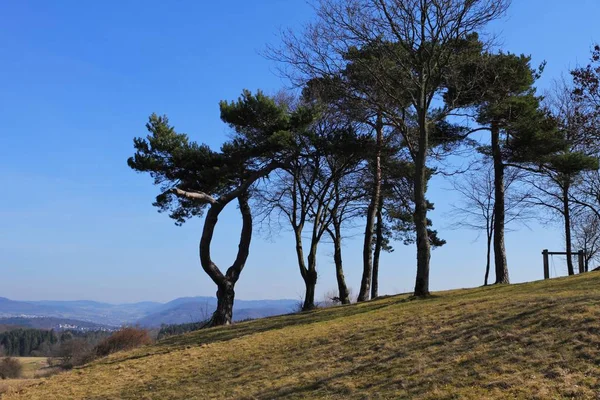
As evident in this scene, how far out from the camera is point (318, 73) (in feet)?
53.3

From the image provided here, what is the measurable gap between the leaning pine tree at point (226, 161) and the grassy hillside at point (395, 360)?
599cm

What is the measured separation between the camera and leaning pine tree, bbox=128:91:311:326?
66.1 feet

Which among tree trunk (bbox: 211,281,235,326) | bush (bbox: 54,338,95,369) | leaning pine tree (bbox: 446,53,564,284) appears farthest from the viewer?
bush (bbox: 54,338,95,369)

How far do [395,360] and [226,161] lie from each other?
44.9ft

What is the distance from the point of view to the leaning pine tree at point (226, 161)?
66.1 ft

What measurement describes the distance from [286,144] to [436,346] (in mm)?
→ 11926

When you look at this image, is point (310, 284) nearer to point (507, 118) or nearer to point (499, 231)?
point (499, 231)

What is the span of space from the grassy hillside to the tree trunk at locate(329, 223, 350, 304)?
286 inches

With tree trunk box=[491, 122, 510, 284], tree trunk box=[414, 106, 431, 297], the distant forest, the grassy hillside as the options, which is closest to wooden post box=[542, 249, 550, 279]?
tree trunk box=[491, 122, 510, 284]

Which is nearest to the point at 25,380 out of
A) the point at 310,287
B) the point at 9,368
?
the point at 310,287

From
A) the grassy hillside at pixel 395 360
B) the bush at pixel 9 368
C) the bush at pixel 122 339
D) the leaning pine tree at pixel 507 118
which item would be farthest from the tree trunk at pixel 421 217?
the bush at pixel 9 368

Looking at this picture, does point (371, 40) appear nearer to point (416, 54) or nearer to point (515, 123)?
point (416, 54)

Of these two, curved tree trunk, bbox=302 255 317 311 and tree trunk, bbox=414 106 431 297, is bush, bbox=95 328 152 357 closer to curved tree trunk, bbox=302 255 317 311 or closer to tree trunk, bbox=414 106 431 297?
curved tree trunk, bbox=302 255 317 311

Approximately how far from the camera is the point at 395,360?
27.7 ft
